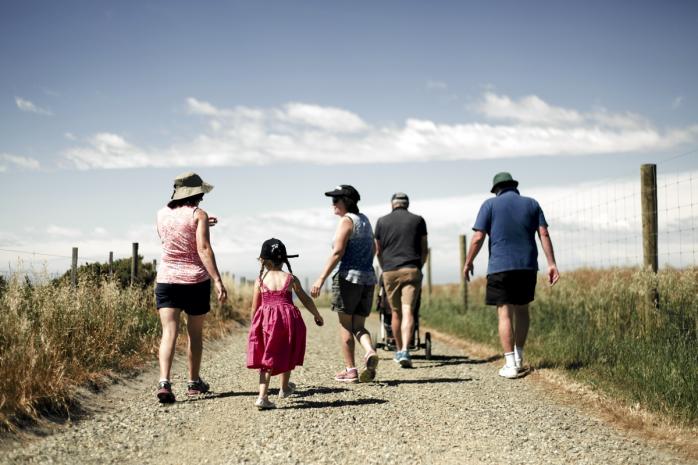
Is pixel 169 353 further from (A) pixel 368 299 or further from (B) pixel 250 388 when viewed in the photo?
(A) pixel 368 299

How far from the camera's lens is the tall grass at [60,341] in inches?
232

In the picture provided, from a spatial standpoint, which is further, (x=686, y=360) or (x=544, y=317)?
(x=544, y=317)

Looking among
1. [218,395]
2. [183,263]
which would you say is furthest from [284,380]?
[183,263]

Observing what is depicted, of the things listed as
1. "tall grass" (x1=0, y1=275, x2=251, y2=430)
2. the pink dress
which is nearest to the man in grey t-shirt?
the pink dress

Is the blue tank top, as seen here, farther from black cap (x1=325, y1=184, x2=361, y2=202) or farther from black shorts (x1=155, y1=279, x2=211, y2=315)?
black shorts (x1=155, y1=279, x2=211, y2=315)

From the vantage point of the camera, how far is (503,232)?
27.0 ft

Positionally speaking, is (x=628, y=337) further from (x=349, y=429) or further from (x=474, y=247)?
(x=349, y=429)

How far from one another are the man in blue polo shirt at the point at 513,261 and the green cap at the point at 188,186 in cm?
362

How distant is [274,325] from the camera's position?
6375 millimetres

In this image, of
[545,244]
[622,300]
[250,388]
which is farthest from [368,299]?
[622,300]

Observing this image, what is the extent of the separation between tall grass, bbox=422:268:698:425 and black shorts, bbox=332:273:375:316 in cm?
258

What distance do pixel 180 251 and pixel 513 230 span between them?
4100 mm

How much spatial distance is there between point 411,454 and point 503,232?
409 centimetres

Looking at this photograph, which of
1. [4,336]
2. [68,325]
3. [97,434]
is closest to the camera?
[97,434]
